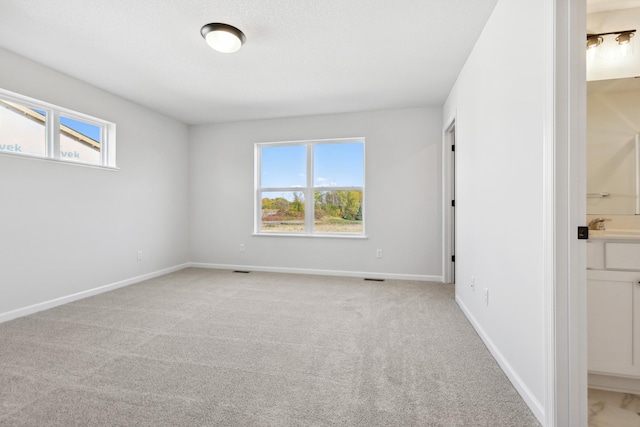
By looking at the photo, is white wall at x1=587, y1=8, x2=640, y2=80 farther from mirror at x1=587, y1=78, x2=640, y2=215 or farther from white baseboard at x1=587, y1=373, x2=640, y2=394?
white baseboard at x1=587, y1=373, x2=640, y2=394

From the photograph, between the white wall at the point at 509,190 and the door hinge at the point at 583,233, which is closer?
the door hinge at the point at 583,233

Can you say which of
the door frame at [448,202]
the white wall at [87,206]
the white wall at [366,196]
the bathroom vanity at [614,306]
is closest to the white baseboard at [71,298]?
the white wall at [87,206]

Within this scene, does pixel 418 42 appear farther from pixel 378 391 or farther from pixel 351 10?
pixel 378 391

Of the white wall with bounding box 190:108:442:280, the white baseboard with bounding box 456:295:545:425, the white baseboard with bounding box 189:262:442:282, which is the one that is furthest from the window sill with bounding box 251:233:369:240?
the white baseboard with bounding box 456:295:545:425

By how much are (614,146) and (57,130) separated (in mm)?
5000

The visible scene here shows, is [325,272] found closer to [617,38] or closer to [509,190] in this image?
[509,190]

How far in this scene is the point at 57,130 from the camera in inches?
123

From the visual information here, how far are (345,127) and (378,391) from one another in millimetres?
3612

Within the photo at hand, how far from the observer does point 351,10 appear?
2.10 m

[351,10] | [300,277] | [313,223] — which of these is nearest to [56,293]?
[300,277]

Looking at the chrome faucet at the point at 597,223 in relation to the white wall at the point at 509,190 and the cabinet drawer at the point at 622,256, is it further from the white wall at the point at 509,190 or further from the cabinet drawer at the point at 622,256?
the white wall at the point at 509,190

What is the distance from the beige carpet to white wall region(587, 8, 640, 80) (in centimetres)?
215

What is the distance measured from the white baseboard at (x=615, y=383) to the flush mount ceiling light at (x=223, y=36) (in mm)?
3296

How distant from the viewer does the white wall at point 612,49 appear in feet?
6.56
